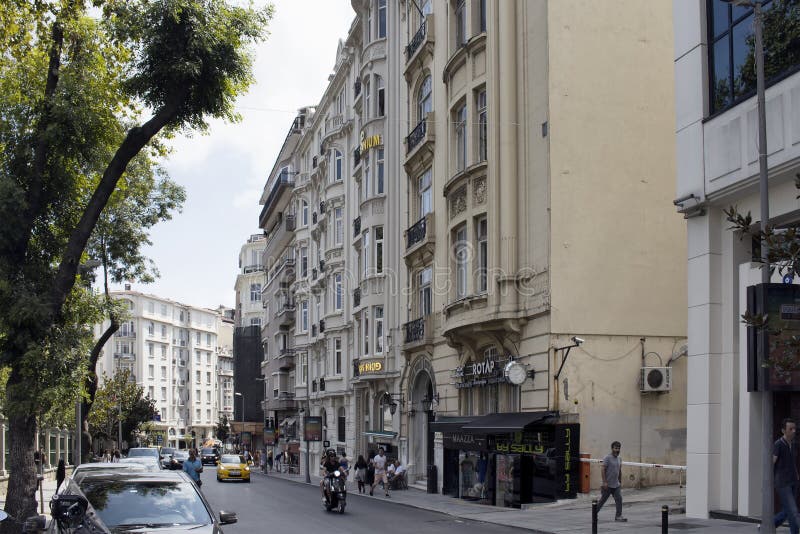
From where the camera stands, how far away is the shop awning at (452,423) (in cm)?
2828

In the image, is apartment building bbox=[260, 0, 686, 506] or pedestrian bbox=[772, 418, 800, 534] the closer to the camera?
pedestrian bbox=[772, 418, 800, 534]

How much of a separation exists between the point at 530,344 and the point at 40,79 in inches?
554

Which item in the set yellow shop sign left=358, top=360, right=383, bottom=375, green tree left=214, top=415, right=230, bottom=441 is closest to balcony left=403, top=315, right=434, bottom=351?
yellow shop sign left=358, top=360, right=383, bottom=375

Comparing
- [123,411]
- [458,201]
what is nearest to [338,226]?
[458,201]

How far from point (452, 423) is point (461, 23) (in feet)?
43.1

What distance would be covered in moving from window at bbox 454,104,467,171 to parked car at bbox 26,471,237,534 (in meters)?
20.7

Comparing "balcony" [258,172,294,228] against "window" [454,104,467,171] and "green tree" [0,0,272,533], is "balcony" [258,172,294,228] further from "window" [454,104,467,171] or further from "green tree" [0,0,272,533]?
"green tree" [0,0,272,533]

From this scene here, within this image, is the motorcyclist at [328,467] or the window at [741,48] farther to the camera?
the motorcyclist at [328,467]

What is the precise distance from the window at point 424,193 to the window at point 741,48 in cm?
1703

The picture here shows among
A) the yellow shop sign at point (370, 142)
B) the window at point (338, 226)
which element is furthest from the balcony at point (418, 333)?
the window at point (338, 226)

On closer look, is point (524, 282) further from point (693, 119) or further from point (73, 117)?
point (73, 117)

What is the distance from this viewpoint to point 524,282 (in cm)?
2591

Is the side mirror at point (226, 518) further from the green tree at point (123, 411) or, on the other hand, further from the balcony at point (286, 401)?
the green tree at point (123, 411)

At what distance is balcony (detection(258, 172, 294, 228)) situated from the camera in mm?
71375
